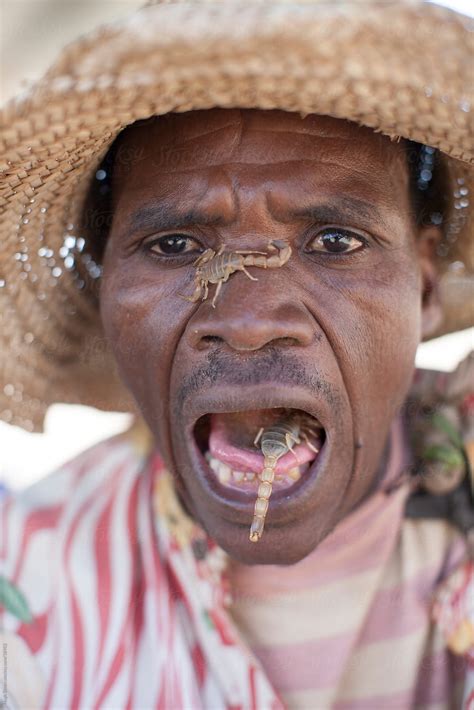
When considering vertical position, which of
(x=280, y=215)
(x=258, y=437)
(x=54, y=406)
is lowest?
(x=258, y=437)

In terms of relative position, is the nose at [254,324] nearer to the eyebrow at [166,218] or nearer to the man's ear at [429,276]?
the eyebrow at [166,218]

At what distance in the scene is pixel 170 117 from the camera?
140cm

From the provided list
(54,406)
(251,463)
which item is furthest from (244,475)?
(54,406)

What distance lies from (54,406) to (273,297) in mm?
3742

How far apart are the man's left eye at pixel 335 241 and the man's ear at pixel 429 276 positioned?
29 centimetres

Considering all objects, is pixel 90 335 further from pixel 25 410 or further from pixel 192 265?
pixel 192 265

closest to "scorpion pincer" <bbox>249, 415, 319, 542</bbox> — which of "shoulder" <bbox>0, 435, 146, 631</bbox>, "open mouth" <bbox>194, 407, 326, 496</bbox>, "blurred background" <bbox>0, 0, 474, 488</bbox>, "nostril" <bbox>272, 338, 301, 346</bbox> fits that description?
"open mouth" <bbox>194, 407, 326, 496</bbox>

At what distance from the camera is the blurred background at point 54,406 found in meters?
4.75

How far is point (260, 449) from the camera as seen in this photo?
4.58 ft

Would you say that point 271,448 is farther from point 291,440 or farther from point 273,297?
point 273,297

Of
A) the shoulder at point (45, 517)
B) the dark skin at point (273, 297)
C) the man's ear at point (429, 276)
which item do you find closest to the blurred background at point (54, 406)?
the shoulder at point (45, 517)

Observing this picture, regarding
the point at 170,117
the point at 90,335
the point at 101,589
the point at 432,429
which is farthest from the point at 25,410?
the point at 432,429

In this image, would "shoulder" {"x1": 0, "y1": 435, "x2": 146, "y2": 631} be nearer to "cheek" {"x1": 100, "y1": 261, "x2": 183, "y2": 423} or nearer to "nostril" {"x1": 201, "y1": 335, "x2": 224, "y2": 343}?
"cheek" {"x1": 100, "y1": 261, "x2": 183, "y2": 423}

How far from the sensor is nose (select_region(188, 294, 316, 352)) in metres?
1.24
